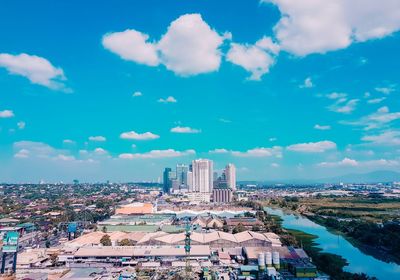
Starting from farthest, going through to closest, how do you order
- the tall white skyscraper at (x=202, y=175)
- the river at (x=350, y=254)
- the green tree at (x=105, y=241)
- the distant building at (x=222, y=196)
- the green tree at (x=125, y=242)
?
the tall white skyscraper at (x=202, y=175) → the distant building at (x=222, y=196) → the green tree at (x=105, y=241) → the green tree at (x=125, y=242) → the river at (x=350, y=254)

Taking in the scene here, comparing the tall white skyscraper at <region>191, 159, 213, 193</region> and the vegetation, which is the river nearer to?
Result: the vegetation

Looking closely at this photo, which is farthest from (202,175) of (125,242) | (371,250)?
(125,242)

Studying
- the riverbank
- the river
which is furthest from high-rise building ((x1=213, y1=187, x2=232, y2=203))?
the riverbank

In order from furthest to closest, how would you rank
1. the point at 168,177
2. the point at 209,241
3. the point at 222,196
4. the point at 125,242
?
the point at 168,177 → the point at 222,196 → the point at 125,242 → the point at 209,241

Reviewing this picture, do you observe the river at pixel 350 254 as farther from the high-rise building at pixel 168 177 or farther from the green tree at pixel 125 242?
the high-rise building at pixel 168 177

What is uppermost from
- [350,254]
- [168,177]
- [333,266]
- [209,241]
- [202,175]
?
[168,177]

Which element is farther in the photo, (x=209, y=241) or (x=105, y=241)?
(x=105, y=241)

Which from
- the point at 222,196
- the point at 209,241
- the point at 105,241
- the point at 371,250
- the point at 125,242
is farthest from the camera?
the point at 222,196

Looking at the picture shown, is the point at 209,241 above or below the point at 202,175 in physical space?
below

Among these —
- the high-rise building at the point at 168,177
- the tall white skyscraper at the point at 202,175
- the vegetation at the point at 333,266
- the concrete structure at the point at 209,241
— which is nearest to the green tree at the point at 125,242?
the concrete structure at the point at 209,241

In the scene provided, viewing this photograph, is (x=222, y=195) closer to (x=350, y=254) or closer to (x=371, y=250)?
(x=371, y=250)
